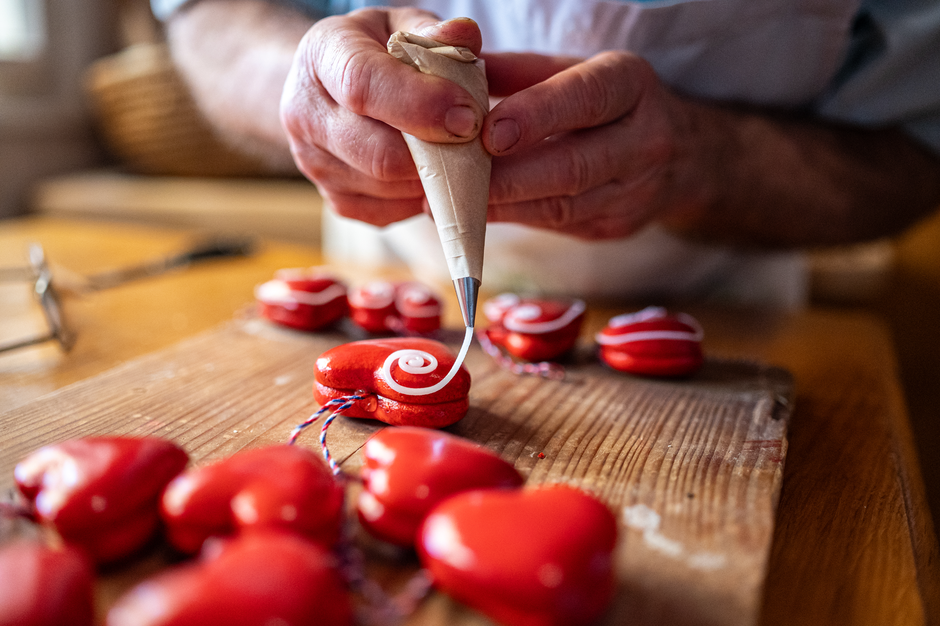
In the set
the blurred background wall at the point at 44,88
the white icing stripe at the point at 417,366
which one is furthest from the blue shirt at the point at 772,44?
the blurred background wall at the point at 44,88

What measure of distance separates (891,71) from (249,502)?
3.57 ft

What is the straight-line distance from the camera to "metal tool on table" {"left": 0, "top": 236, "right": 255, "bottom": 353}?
0.88 meters

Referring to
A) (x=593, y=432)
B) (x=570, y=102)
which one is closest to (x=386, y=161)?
(x=570, y=102)

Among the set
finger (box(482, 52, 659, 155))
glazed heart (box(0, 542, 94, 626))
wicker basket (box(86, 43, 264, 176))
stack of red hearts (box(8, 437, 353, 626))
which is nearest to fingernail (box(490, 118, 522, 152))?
finger (box(482, 52, 659, 155))

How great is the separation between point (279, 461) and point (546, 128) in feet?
1.34

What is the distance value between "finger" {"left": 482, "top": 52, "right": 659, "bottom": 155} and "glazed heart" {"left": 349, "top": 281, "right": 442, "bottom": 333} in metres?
0.29

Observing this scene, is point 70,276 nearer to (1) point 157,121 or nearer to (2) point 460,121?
(2) point 460,121

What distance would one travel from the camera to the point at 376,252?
158 cm

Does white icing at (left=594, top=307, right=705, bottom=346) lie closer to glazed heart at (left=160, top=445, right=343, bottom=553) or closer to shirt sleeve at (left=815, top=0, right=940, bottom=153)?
glazed heart at (left=160, top=445, right=343, bottom=553)

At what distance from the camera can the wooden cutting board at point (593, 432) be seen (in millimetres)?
401

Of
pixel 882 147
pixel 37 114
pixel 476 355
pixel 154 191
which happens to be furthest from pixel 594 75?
pixel 37 114

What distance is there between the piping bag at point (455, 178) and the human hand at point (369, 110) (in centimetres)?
1

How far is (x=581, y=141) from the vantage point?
2.45 feet

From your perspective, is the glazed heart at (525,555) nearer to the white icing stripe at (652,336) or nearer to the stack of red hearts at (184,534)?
the stack of red hearts at (184,534)
